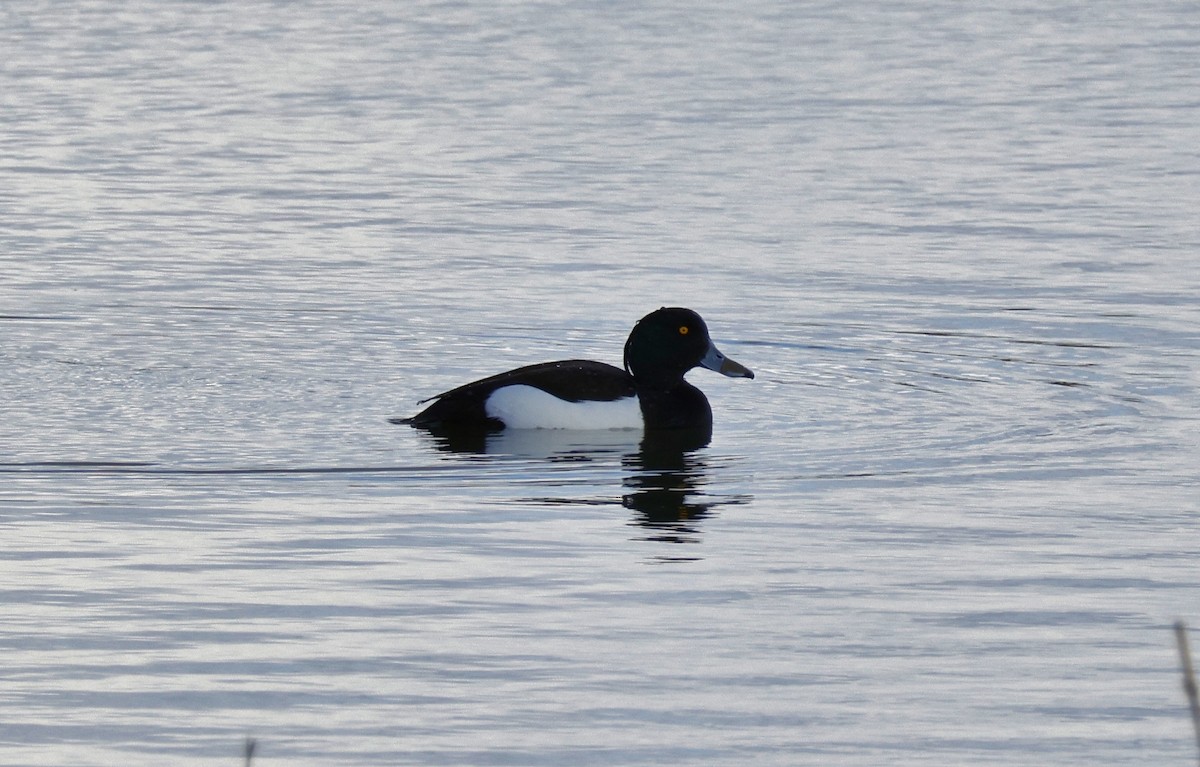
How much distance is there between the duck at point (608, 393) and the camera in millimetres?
13109

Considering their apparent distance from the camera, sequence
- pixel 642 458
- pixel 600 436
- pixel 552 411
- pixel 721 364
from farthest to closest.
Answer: pixel 721 364 → pixel 600 436 → pixel 552 411 → pixel 642 458

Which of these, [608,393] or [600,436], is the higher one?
[608,393]

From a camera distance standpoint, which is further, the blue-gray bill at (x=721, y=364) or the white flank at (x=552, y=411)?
the blue-gray bill at (x=721, y=364)

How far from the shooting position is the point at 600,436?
13.3 meters

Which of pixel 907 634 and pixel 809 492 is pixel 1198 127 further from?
pixel 907 634

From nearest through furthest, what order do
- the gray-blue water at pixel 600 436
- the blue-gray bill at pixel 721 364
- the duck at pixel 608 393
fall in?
the gray-blue water at pixel 600 436 → the duck at pixel 608 393 → the blue-gray bill at pixel 721 364

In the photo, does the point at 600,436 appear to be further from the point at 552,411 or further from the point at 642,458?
the point at 642,458

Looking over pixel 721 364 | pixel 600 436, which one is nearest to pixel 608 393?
pixel 600 436

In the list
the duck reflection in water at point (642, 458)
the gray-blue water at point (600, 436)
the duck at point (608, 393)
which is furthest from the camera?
the duck at point (608, 393)

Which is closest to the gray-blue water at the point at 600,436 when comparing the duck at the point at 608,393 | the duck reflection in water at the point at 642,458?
the duck reflection in water at the point at 642,458

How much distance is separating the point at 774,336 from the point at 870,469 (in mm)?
3964

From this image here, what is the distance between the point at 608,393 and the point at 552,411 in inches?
14.0

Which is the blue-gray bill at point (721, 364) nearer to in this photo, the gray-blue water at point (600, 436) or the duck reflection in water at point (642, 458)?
the gray-blue water at point (600, 436)

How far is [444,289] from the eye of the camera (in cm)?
1734
